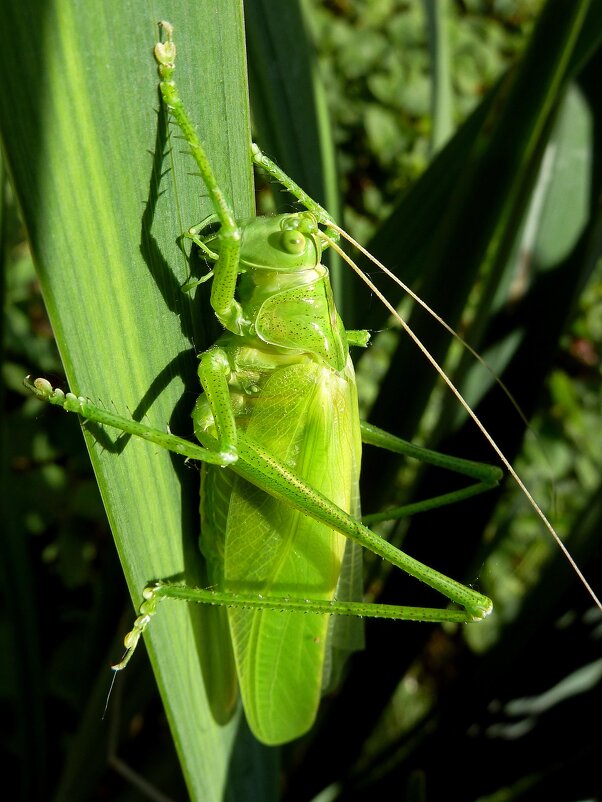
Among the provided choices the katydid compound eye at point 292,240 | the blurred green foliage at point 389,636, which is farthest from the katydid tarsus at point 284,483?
the blurred green foliage at point 389,636

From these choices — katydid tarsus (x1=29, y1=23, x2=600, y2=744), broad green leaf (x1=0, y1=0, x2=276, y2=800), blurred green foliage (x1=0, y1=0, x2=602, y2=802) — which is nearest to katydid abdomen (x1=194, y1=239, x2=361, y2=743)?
katydid tarsus (x1=29, y1=23, x2=600, y2=744)

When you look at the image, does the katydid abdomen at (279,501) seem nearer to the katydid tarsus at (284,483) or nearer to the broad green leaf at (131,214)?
the katydid tarsus at (284,483)

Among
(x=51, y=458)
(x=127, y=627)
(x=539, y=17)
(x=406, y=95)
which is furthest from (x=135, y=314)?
(x=406, y=95)

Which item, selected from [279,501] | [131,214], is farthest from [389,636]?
[131,214]

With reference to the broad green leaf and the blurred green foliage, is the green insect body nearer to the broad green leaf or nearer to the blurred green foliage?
the broad green leaf

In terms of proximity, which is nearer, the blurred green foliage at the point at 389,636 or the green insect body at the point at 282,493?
the green insect body at the point at 282,493

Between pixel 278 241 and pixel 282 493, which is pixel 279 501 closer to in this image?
pixel 282 493

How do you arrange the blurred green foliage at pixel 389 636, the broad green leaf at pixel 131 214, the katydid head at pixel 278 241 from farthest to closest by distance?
the blurred green foliage at pixel 389 636, the katydid head at pixel 278 241, the broad green leaf at pixel 131 214

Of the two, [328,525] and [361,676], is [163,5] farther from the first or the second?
[361,676]
